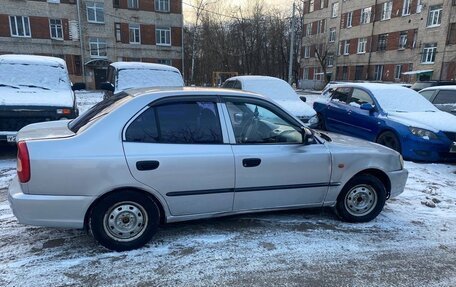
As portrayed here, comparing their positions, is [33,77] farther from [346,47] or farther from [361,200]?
[346,47]

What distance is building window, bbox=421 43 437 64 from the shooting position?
105 feet

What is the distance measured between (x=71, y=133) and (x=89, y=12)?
3507 cm

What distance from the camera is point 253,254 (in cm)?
346

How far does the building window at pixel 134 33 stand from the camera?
35625 mm

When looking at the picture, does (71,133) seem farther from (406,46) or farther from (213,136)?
(406,46)

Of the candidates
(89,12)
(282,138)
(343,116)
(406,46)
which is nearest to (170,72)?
(343,116)

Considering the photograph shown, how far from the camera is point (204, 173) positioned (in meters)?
3.45

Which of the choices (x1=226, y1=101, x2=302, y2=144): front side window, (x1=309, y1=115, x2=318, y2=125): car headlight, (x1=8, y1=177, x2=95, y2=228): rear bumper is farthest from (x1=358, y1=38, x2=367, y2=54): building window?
(x1=8, y1=177, x2=95, y2=228): rear bumper

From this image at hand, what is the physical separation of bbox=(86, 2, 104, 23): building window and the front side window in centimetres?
3504

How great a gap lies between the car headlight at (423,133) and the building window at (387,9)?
117ft

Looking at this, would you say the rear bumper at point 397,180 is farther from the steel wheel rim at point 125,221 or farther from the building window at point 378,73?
the building window at point 378,73

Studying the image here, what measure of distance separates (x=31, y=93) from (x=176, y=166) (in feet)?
17.5

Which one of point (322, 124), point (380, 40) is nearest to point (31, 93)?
point (322, 124)

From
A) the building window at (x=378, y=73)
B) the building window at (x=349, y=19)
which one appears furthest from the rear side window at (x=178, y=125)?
the building window at (x=349, y=19)
